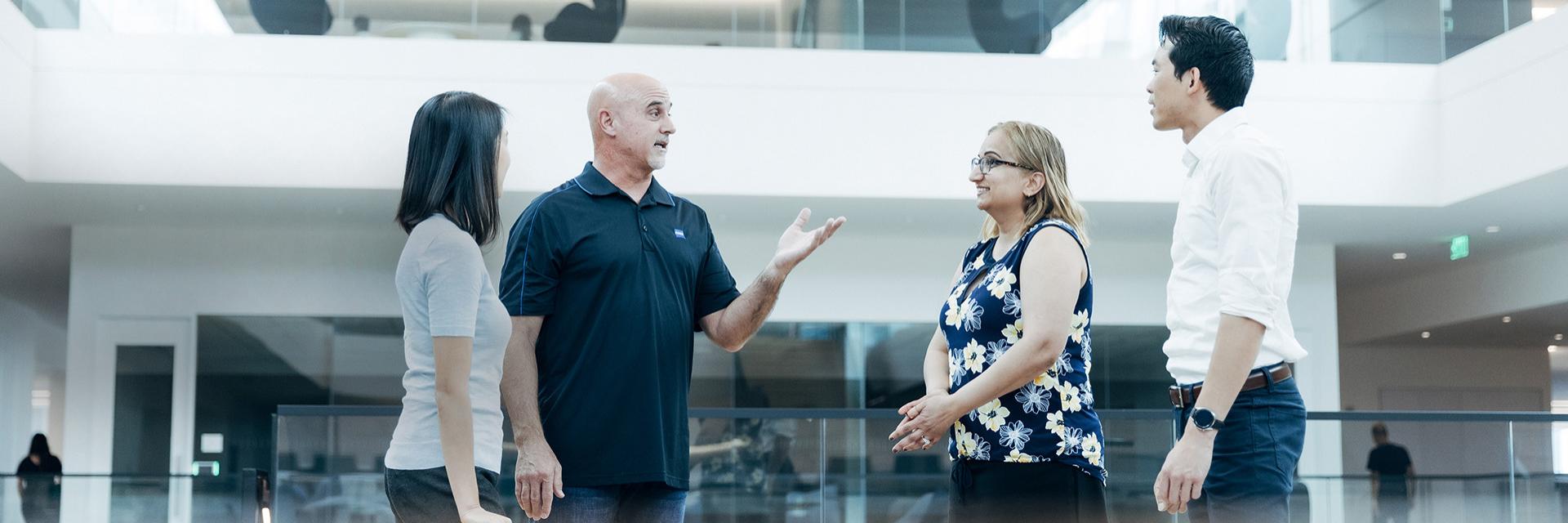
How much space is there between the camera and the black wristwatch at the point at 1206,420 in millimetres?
2492

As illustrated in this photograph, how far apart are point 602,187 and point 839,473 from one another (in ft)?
Answer: 13.7

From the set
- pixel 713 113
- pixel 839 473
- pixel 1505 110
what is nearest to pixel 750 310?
pixel 839 473

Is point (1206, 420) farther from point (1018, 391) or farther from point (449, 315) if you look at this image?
point (449, 315)

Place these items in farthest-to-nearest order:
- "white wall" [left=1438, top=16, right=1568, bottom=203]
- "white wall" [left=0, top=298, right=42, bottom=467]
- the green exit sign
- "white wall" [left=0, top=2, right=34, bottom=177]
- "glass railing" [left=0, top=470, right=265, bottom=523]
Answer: "white wall" [left=0, top=298, right=42, bottom=467]
the green exit sign
"white wall" [left=1438, top=16, right=1568, bottom=203]
"white wall" [left=0, top=2, right=34, bottom=177]
"glass railing" [left=0, top=470, right=265, bottom=523]

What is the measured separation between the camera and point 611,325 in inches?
109

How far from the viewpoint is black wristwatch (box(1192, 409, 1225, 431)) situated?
2.49m

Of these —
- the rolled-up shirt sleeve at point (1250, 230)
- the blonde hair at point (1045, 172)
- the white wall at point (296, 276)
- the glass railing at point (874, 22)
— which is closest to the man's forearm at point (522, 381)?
the blonde hair at point (1045, 172)

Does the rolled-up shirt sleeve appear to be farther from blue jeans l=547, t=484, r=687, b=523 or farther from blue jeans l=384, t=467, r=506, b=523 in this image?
blue jeans l=384, t=467, r=506, b=523

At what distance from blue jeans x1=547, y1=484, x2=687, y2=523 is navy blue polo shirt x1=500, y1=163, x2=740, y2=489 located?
0.08 ft

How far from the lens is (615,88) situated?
9.53ft

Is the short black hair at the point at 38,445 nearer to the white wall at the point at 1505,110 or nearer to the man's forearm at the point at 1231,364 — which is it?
the white wall at the point at 1505,110

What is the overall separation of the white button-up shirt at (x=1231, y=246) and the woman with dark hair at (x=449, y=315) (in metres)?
1.26

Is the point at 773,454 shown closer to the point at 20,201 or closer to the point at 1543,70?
the point at 1543,70

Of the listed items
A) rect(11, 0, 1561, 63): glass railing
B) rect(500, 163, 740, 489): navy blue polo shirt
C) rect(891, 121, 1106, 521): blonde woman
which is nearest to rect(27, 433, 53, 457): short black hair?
rect(11, 0, 1561, 63): glass railing
